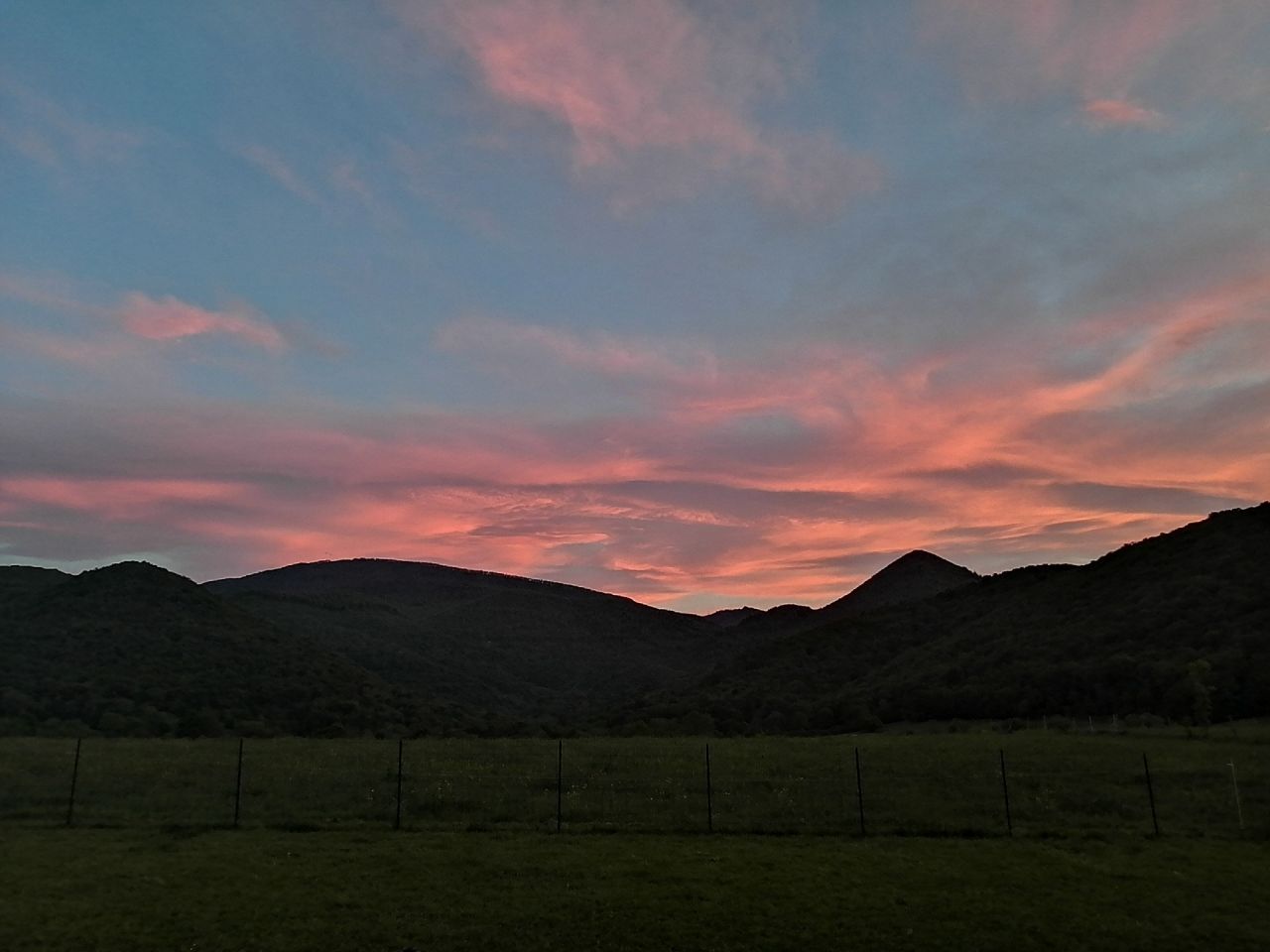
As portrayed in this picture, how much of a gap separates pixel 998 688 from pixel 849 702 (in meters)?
20.7

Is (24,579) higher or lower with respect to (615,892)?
higher

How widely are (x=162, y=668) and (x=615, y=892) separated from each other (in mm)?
125408

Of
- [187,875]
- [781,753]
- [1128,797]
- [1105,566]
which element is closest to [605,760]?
[781,753]

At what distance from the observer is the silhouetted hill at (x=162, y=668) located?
98250mm

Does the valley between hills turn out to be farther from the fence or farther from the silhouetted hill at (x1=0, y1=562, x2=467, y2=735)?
the fence

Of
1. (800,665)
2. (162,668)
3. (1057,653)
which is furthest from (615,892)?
(800,665)

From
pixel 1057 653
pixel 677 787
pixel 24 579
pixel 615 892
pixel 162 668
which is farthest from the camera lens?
pixel 24 579

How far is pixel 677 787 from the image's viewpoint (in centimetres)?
3931

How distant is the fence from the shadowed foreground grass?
2869 millimetres

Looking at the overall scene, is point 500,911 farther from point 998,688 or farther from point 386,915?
point 998,688

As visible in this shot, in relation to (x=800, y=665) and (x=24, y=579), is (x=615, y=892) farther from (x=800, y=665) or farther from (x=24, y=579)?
(x=24, y=579)

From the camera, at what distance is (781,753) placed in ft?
175

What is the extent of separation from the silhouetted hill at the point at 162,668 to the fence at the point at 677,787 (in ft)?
156

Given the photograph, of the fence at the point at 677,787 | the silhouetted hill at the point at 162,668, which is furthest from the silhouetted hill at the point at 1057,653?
the silhouetted hill at the point at 162,668
